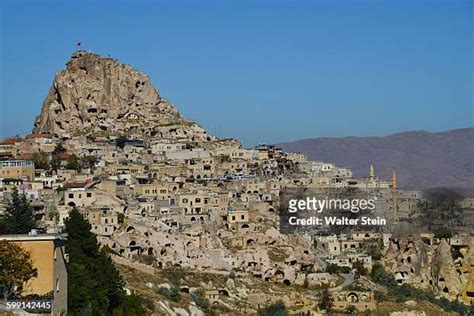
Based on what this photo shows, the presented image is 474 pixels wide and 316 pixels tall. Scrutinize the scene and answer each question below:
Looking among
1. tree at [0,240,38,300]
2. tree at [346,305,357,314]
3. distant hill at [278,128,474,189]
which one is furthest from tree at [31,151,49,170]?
distant hill at [278,128,474,189]

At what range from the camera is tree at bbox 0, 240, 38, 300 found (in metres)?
24.2

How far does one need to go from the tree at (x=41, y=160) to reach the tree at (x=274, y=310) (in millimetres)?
25255

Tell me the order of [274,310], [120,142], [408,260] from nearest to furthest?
[274,310], [408,260], [120,142]

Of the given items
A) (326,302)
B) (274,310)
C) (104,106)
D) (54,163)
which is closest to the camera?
(274,310)

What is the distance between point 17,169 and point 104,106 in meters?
30.4

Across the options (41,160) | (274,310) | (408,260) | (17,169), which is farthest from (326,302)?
(41,160)

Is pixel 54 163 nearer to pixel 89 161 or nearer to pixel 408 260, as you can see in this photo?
pixel 89 161

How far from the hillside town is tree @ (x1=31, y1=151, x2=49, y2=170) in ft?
0.23

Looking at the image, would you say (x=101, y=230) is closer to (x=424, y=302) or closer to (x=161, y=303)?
(x=161, y=303)

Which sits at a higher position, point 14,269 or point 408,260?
point 408,260

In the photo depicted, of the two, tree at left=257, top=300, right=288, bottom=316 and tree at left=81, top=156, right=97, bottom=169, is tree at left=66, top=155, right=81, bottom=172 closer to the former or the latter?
tree at left=81, top=156, right=97, bottom=169

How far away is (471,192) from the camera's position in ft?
261

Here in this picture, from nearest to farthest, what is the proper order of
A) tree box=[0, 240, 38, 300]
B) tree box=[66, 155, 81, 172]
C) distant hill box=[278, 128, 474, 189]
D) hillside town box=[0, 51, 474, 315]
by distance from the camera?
1. tree box=[0, 240, 38, 300]
2. hillside town box=[0, 51, 474, 315]
3. tree box=[66, 155, 81, 172]
4. distant hill box=[278, 128, 474, 189]

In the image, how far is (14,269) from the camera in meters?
24.1
